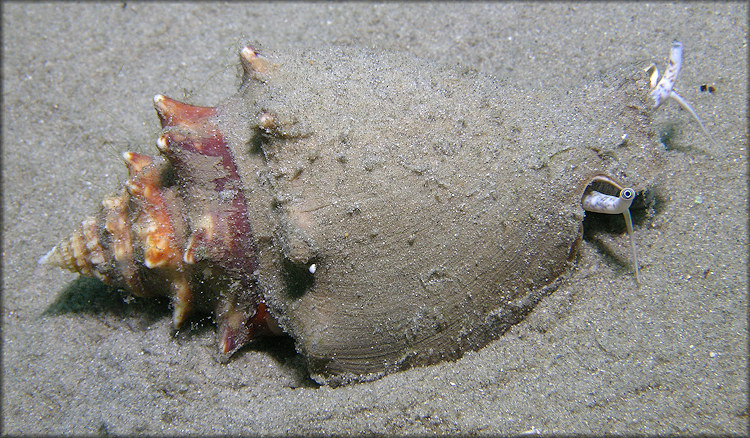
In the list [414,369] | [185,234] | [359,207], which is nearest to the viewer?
[359,207]

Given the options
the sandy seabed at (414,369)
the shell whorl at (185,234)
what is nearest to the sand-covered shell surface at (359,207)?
the shell whorl at (185,234)

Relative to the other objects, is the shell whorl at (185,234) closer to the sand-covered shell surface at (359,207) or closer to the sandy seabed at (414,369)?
the sand-covered shell surface at (359,207)

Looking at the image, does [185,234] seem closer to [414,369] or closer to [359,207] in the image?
[359,207]

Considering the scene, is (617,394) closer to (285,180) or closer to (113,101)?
(285,180)

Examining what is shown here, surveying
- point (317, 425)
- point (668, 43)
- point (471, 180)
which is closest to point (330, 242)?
point (471, 180)

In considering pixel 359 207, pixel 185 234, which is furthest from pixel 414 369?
pixel 185 234

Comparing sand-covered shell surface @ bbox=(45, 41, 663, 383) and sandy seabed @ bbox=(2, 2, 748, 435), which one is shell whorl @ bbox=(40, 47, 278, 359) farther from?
sandy seabed @ bbox=(2, 2, 748, 435)
